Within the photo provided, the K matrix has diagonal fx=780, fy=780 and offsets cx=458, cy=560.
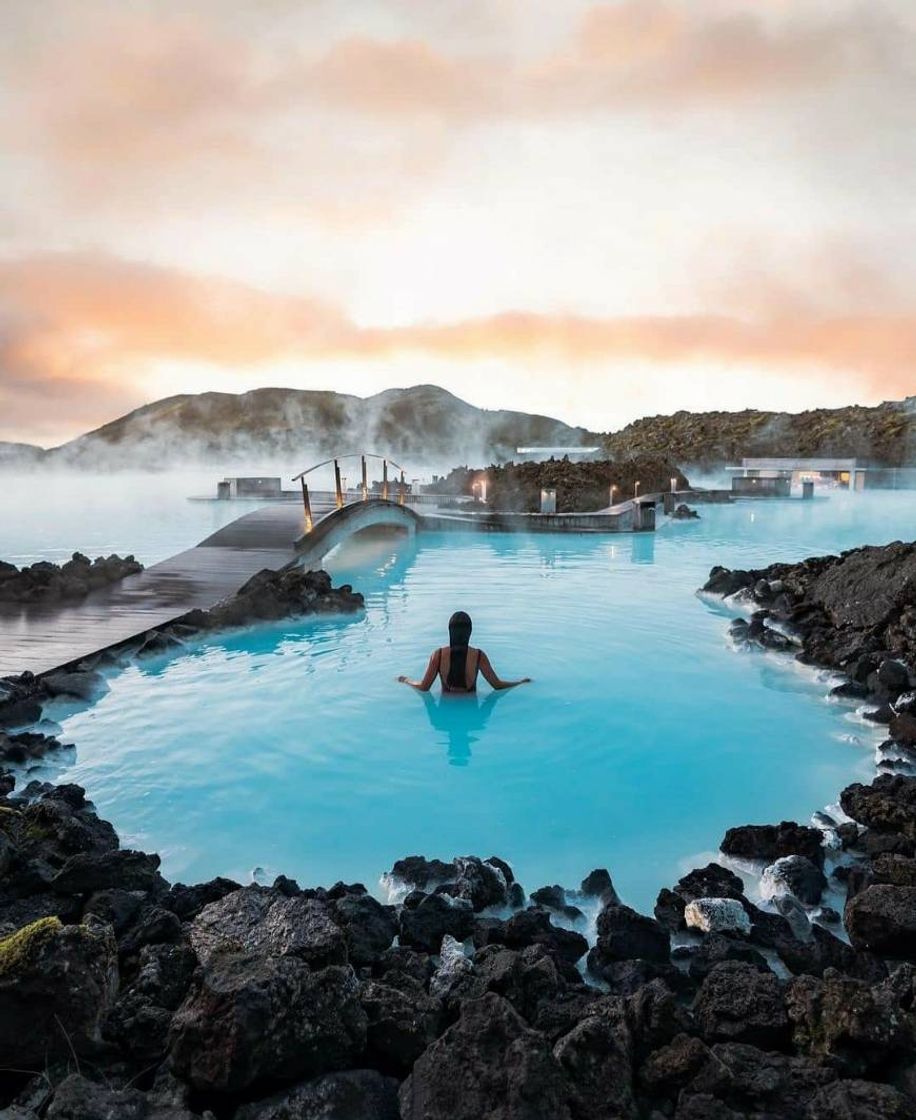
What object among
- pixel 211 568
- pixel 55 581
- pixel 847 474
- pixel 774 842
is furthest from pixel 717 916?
pixel 847 474

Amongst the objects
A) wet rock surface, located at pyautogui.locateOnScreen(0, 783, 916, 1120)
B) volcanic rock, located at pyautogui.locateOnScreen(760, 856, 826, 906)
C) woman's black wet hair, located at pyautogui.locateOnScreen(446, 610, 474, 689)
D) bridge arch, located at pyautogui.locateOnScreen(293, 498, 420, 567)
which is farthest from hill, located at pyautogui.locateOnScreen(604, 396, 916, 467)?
wet rock surface, located at pyautogui.locateOnScreen(0, 783, 916, 1120)

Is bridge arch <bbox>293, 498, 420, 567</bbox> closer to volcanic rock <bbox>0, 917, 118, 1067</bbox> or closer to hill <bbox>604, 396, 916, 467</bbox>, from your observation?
volcanic rock <bbox>0, 917, 118, 1067</bbox>

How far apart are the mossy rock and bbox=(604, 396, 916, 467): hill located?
58275mm

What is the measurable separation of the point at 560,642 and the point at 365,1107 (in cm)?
798

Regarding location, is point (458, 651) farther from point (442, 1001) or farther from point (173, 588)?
point (173, 588)

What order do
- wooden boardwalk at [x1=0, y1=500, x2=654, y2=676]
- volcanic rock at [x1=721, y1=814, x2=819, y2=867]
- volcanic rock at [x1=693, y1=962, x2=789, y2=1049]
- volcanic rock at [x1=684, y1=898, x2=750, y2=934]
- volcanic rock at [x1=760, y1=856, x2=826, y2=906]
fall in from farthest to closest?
wooden boardwalk at [x1=0, y1=500, x2=654, y2=676], volcanic rock at [x1=721, y1=814, x2=819, y2=867], volcanic rock at [x1=760, y1=856, x2=826, y2=906], volcanic rock at [x1=684, y1=898, x2=750, y2=934], volcanic rock at [x1=693, y1=962, x2=789, y2=1049]

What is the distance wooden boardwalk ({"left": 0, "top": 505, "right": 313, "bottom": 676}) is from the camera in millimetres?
7941

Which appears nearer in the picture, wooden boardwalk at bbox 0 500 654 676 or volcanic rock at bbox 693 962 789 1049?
volcanic rock at bbox 693 962 789 1049

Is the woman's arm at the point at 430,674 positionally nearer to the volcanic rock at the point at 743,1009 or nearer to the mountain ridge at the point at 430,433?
the volcanic rock at the point at 743,1009

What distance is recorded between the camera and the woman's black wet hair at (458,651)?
6.98 meters

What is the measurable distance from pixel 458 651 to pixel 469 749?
0.97 m

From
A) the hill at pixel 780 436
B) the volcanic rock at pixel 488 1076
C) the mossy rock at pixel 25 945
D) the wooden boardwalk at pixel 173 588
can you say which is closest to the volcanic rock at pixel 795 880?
the volcanic rock at pixel 488 1076

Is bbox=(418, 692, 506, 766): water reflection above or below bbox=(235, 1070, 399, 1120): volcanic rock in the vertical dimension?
below

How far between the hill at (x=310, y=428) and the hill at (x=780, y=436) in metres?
44.4
